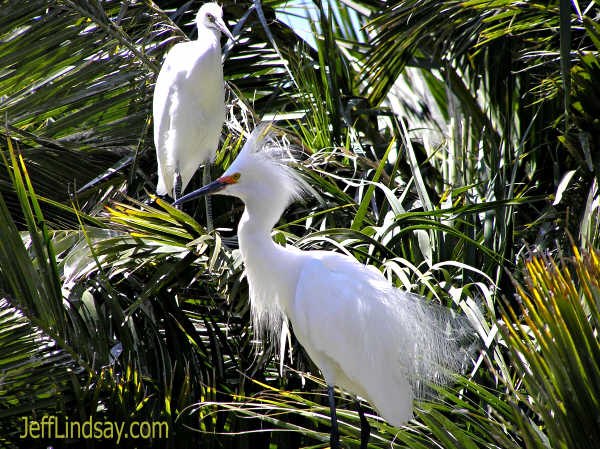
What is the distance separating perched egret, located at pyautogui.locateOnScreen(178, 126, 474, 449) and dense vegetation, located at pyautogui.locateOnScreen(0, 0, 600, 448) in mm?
82

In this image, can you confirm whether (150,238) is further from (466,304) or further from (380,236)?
(466,304)

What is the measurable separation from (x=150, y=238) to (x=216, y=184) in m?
0.30

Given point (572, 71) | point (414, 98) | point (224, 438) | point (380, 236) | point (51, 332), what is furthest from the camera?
point (414, 98)

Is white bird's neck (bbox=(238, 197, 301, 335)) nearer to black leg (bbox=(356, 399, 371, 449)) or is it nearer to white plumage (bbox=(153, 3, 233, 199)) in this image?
black leg (bbox=(356, 399, 371, 449))

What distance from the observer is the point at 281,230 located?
292cm

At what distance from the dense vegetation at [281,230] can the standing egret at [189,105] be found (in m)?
0.12

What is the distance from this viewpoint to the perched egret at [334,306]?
7.16 feet

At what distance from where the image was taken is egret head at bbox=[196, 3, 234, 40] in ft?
11.8

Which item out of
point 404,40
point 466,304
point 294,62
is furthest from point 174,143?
point 466,304

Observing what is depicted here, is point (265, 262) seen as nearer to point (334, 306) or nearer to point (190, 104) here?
point (334, 306)

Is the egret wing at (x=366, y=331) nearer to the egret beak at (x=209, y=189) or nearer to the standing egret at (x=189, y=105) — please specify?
the egret beak at (x=209, y=189)

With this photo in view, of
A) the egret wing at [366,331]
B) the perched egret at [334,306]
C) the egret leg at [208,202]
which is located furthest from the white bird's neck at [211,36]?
the egret wing at [366,331]

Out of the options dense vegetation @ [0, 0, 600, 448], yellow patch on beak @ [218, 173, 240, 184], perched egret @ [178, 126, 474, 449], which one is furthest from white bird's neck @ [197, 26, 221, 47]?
yellow patch on beak @ [218, 173, 240, 184]

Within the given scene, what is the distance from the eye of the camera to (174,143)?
375 cm
